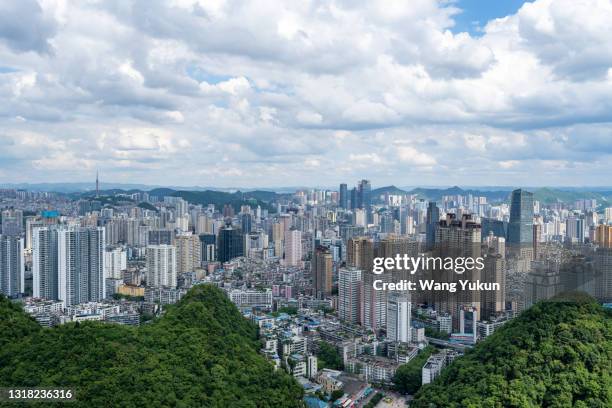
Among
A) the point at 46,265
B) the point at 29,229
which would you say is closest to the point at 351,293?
the point at 46,265

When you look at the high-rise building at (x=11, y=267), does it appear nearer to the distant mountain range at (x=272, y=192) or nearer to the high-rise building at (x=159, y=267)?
the high-rise building at (x=159, y=267)

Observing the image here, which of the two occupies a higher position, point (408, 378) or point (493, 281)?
point (493, 281)

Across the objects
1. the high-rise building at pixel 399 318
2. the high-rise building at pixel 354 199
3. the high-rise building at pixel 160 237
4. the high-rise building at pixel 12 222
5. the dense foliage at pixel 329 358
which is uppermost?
the high-rise building at pixel 354 199

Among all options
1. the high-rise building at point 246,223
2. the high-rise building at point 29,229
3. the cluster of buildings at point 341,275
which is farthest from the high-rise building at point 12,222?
the high-rise building at point 246,223

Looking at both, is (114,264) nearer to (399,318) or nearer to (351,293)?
(351,293)

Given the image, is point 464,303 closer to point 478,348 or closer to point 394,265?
point 394,265

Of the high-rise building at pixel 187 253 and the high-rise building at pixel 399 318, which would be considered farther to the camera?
the high-rise building at pixel 187 253
